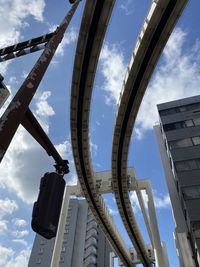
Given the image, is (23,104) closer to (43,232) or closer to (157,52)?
(43,232)

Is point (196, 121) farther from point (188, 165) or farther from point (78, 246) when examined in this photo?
point (78, 246)

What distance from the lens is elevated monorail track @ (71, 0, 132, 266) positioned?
15375 mm

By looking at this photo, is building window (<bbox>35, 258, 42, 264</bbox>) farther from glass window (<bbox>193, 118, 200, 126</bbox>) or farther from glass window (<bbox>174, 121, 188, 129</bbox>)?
glass window (<bbox>193, 118, 200, 126</bbox>)

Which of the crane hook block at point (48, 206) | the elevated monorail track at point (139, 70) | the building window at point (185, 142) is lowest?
the crane hook block at point (48, 206)

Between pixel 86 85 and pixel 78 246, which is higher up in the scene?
pixel 78 246

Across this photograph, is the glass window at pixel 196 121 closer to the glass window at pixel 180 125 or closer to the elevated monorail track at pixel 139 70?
the glass window at pixel 180 125

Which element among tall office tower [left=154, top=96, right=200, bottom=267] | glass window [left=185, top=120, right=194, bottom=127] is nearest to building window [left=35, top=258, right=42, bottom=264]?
tall office tower [left=154, top=96, right=200, bottom=267]

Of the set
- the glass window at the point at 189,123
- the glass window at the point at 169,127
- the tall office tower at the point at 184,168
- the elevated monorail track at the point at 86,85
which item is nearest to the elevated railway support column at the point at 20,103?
the elevated monorail track at the point at 86,85

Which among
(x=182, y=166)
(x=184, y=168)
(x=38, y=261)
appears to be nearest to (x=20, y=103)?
(x=184, y=168)

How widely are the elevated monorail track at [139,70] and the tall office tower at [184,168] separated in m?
9.24

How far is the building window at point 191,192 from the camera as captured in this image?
32.3 meters

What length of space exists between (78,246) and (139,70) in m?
78.2

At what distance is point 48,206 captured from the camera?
311cm

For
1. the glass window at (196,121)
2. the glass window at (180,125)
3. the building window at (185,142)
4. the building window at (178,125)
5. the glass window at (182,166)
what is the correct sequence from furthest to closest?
the glass window at (180,125) < the building window at (178,125) < the glass window at (196,121) < the building window at (185,142) < the glass window at (182,166)
